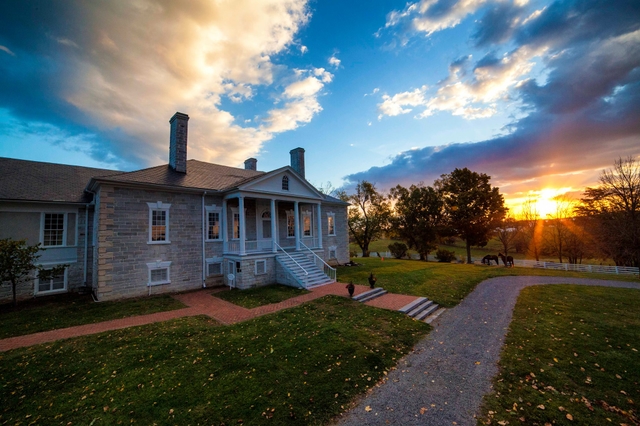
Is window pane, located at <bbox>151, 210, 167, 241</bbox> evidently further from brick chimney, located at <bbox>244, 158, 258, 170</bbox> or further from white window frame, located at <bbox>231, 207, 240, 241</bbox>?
brick chimney, located at <bbox>244, 158, 258, 170</bbox>

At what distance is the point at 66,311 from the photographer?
1091 centimetres

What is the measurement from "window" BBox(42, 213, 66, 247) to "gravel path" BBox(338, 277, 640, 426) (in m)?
17.7

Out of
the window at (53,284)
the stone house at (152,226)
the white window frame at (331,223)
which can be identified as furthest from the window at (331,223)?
the window at (53,284)

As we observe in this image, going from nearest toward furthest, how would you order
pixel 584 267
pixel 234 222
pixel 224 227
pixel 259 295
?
pixel 259 295 → pixel 224 227 → pixel 234 222 → pixel 584 267

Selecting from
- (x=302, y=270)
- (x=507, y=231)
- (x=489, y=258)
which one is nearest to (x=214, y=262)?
(x=302, y=270)

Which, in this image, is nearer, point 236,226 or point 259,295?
point 259,295

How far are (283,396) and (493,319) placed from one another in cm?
899

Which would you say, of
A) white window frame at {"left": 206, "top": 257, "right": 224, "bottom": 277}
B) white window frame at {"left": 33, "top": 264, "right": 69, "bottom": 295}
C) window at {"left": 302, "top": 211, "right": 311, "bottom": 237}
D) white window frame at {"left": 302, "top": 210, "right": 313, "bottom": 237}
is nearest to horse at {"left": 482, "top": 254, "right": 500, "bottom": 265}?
white window frame at {"left": 302, "top": 210, "right": 313, "bottom": 237}

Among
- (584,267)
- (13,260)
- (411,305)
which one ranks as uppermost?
(13,260)

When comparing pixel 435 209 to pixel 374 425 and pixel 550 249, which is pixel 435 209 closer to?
pixel 550 249

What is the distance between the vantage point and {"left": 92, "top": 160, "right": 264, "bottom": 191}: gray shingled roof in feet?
44.2

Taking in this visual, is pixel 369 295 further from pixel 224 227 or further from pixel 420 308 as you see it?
pixel 224 227

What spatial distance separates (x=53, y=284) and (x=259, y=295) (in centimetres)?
Answer: 1136

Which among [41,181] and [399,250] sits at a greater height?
[41,181]
